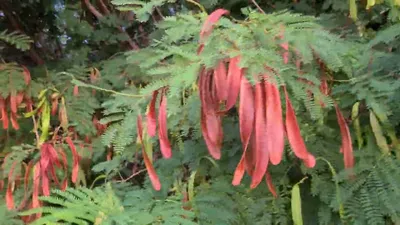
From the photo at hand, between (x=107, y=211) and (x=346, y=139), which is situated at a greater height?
(x=346, y=139)

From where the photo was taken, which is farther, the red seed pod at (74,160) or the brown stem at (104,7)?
the brown stem at (104,7)

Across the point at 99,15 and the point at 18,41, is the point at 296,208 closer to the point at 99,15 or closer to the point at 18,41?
the point at 18,41

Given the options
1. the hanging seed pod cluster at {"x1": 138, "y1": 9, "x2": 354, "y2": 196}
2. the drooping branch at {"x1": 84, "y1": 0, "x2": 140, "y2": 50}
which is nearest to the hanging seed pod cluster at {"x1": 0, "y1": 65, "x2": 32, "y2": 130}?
the drooping branch at {"x1": 84, "y1": 0, "x2": 140, "y2": 50}

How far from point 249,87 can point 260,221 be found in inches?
23.6

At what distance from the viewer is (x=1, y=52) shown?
2.73 metres

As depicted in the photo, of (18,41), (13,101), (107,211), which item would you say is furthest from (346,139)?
(18,41)

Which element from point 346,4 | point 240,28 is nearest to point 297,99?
point 240,28

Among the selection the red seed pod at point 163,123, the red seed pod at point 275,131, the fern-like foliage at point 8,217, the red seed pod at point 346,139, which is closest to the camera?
the red seed pod at point 275,131

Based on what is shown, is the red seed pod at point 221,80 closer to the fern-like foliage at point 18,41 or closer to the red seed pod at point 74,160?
the red seed pod at point 74,160

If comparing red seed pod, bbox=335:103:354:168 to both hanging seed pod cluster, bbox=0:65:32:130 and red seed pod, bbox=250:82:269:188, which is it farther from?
hanging seed pod cluster, bbox=0:65:32:130

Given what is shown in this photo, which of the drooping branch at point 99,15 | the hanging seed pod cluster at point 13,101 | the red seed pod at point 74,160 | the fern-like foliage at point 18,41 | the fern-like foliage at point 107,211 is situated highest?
the drooping branch at point 99,15

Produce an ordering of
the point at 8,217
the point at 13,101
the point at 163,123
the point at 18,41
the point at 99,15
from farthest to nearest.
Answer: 1. the point at 99,15
2. the point at 18,41
3. the point at 13,101
4. the point at 8,217
5. the point at 163,123

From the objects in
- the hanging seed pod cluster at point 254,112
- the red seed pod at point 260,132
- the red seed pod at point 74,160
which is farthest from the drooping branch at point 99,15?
the red seed pod at point 260,132

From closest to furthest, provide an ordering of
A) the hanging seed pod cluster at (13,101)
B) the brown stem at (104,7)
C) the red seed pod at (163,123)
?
the red seed pod at (163,123), the hanging seed pod cluster at (13,101), the brown stem at (104,7)
